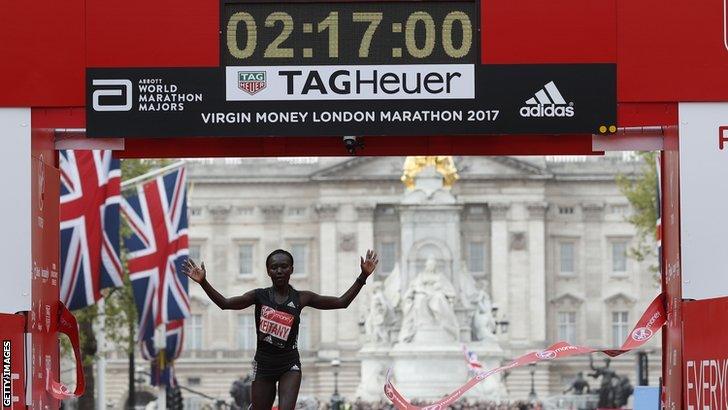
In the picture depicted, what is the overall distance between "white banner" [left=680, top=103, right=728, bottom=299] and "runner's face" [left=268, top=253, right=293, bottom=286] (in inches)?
147

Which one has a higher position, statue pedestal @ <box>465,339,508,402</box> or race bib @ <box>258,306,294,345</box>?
race bib @ <box>258,306,294,345</box>

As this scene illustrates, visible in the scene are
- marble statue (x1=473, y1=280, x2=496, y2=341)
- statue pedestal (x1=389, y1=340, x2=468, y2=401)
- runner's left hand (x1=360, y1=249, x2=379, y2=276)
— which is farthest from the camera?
marble statue (x1=473, y1=280, x2=496, y2=341)

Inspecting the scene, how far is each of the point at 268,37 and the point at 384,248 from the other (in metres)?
110

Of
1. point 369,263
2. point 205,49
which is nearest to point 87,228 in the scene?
point 205,49

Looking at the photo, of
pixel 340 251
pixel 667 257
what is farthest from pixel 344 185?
pixel 667 257

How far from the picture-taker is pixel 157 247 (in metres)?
46.3

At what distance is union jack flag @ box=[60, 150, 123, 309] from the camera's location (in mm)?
37281

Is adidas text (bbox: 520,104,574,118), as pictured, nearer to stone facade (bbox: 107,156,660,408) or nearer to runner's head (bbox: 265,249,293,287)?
runner's head (bbox: 265,249,293,287)

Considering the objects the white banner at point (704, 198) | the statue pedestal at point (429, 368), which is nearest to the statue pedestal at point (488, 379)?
the statue pedestal at point (429, 368)

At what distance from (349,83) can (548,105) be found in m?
1.65

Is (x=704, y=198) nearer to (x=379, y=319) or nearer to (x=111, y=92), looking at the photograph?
(x=111, y=92)

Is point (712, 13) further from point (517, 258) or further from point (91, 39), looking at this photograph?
point (517, 258)

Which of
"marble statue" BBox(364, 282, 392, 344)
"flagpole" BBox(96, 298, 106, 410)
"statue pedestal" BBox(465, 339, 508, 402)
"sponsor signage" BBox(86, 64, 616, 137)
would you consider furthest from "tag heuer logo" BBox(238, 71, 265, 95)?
"marble statue" BBox(364, 282, 392, 344)

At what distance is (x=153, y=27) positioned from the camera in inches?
699
